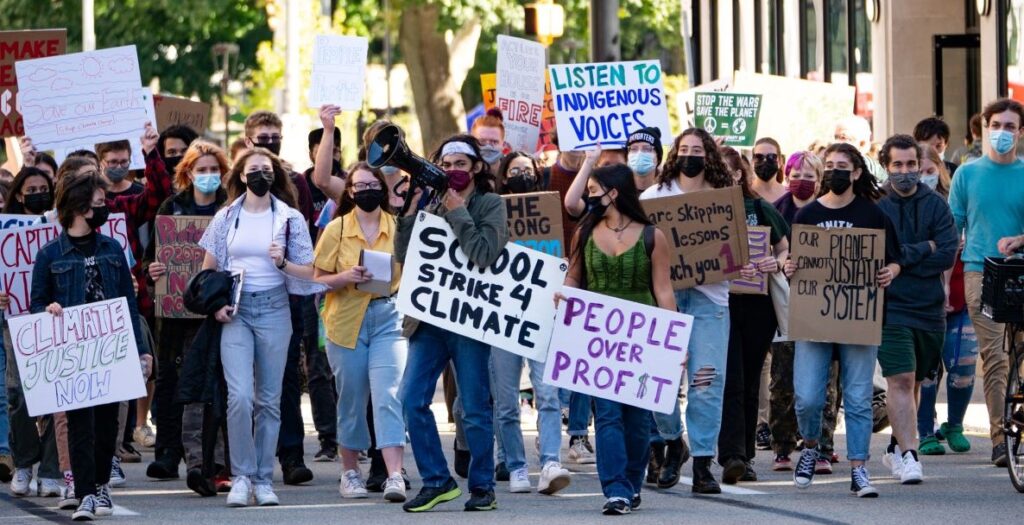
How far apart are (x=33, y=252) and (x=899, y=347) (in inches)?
180

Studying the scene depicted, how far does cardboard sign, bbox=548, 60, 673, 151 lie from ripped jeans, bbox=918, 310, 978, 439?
7.04 ft

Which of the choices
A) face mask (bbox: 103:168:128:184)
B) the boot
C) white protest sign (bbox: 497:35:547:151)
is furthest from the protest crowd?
white protest sign (bbox: 497:35:547:151)

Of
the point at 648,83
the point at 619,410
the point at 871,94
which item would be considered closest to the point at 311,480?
the point at 619,410

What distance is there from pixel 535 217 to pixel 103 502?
2991 millimetres

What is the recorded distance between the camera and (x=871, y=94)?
26.8 metres

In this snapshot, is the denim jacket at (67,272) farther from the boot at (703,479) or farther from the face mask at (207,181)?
the boot at (703,479)

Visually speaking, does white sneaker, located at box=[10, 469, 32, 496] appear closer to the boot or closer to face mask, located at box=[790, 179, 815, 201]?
the boot

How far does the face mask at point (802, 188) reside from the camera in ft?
42.8

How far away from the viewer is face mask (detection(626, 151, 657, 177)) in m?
11.9

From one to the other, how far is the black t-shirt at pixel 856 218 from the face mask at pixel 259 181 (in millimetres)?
2715

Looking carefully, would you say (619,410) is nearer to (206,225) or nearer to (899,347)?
(899,347)

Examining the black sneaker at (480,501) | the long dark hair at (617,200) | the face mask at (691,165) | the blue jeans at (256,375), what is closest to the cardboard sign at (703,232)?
the face mask at (691,165)

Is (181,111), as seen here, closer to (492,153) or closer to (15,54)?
(15,54)

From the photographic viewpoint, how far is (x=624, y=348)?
34.3 ft
